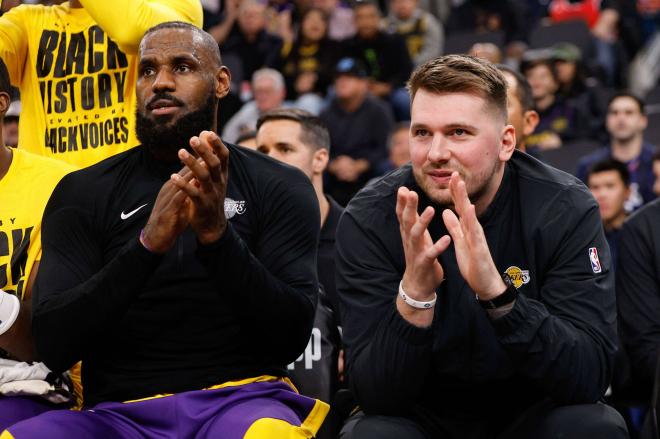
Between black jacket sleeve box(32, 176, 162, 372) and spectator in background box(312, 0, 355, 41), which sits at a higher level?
spectator in background box(312, 0, 355, 41)

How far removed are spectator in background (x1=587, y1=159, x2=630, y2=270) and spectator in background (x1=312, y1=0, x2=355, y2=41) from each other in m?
5.74

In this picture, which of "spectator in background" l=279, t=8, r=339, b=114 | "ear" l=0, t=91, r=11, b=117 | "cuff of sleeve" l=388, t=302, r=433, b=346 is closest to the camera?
"cuff of sleeve" l=388, t=302, r=433, b=346

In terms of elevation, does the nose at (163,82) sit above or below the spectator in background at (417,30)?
below

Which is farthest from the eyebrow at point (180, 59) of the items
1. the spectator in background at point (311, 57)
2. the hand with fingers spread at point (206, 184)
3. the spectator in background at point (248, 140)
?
the spectator in background at point (311, 57)

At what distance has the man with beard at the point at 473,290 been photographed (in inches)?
118

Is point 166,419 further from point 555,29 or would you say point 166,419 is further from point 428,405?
point 555,29

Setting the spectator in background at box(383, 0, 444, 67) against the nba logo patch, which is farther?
the spectator in background at box(383, 0, 444, 67)

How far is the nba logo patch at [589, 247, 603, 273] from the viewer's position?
3.26 metres

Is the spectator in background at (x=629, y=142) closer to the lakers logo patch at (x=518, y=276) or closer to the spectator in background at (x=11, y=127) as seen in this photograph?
the spectator in background at (x=11, y=127)

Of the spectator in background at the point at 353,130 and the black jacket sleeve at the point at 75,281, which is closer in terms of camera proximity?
the black jacket sleeve at the point at 75,281

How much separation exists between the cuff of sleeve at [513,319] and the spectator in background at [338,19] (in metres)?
9.62

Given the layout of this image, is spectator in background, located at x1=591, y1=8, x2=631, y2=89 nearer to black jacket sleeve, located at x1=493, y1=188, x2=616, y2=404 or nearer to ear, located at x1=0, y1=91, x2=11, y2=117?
black jacket sleeve, located at x1=493, y1=188, x2=616, y2=404

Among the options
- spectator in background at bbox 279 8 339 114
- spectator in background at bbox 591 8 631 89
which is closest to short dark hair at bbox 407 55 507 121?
spectator in background at bbox 279 8 339 114

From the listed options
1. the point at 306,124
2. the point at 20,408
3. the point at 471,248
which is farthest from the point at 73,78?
the point at 471,248
